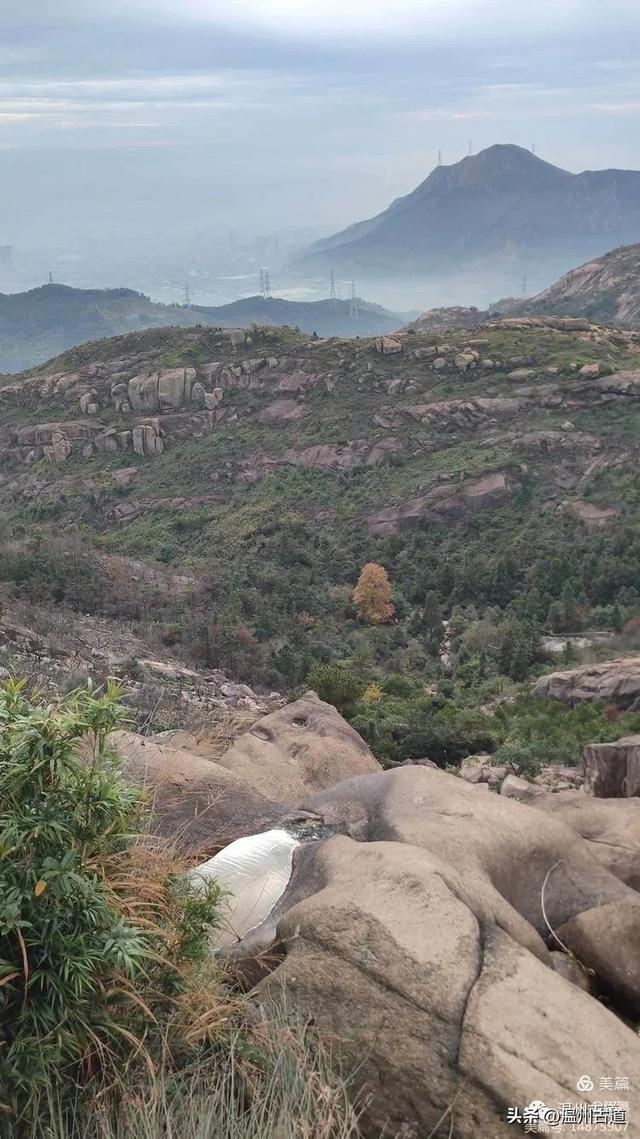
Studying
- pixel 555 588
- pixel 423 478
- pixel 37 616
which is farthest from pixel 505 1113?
pixel 423 478

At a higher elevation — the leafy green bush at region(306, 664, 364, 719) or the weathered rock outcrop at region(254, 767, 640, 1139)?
the weathered rock outcrop at region(254, 767, 640, 1139)

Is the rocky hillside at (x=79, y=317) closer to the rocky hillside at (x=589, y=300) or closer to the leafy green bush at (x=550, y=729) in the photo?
the rocky hillside at (x=589, y=300)

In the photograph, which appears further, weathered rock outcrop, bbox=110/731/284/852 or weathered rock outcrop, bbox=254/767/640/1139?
weathered rock outcrop, bbox=110/731/284/852

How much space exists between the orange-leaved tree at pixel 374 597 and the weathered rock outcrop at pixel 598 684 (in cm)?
1099

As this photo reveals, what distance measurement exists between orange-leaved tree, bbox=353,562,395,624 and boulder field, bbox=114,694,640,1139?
20918mm

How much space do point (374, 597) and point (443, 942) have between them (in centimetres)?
2457

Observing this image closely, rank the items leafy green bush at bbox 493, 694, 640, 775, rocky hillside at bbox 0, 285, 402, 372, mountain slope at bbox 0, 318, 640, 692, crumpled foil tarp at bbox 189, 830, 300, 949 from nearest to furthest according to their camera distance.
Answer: crumpled foil tarp at bbox 189, 830, 300, 949 < leafy green bush at bbox 493, 694, 640, 775 < mountain slope at bbox 0, 318, 640, 692 < rocky hillside at bbox 0, 285, 402, 372

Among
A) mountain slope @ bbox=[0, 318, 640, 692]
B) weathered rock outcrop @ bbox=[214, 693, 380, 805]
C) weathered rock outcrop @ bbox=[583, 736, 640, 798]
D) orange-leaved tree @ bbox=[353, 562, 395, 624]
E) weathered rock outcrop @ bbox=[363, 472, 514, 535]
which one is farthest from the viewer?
weathered rock outcrop @ bbox=[363, 472, 514, 535]

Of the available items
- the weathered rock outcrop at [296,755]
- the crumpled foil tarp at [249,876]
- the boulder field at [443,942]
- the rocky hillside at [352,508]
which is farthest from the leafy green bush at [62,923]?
the rocky hillside at [352,508]

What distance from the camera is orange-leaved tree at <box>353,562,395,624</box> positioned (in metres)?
27.6

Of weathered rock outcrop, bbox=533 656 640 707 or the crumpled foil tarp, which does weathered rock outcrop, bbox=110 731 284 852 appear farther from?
weathered rock outcrop, bbox=533 656 640 707

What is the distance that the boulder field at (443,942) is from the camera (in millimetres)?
3240

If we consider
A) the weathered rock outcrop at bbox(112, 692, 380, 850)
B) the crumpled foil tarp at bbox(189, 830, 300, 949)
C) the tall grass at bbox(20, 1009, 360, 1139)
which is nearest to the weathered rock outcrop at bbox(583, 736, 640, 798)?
the weathered rock outcrop at bbox(112, 692, 380, 850)

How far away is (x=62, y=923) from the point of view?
2.83 meters
